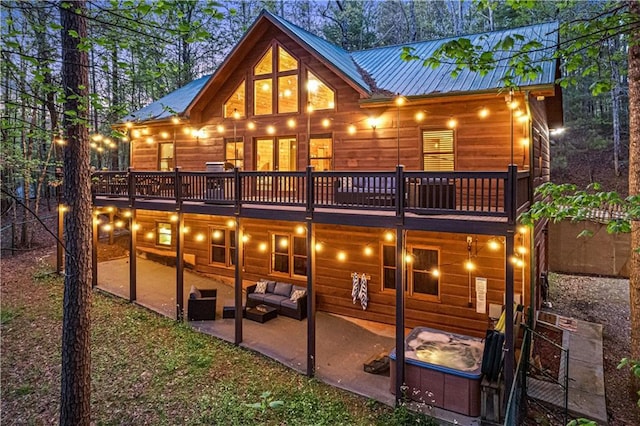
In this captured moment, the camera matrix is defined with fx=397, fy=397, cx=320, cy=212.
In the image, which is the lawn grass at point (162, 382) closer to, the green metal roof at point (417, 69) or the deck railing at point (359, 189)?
the deck railing at point (359, 189)

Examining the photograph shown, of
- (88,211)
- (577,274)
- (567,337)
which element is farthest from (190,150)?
(577,274)

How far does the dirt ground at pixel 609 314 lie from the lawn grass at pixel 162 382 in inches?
175

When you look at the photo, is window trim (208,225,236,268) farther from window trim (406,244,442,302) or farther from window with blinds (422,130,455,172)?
window with blinds (422,130,455,172)

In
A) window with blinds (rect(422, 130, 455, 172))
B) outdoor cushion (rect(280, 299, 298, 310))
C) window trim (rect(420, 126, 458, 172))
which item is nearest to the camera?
window trim (rect(420, 126, 458, 172))

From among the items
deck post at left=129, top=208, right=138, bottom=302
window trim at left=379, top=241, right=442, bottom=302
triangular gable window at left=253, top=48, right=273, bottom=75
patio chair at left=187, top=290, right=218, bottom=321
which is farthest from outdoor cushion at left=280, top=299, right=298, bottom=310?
triangular gable window at left=253, top=48, right=273, bottom=75

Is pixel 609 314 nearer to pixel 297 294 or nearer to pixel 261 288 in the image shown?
pixel 297 294

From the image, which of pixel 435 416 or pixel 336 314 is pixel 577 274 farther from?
pixel 435 416

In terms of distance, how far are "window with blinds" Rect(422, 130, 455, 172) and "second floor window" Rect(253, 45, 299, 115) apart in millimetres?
4565

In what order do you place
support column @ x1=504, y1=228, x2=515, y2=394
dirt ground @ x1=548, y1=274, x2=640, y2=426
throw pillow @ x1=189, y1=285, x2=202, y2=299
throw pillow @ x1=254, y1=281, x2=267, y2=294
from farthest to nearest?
throw pillow @ x1=254, y1=281, x2=267, y2=294, throw pillow @ x1=189, y1=285, x2=202, y2=299, dirt ground @ x1=548, y1=274, x2=640, y2=426, support column @ x1=504, y1=228, x2=515, y2=394

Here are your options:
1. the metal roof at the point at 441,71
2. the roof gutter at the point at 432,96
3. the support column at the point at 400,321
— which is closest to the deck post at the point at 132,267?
the roof gutter at the point at 432,96

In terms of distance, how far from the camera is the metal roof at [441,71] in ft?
33.1

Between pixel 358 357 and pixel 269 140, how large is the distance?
786 centimetres

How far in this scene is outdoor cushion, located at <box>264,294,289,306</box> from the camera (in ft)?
40.9

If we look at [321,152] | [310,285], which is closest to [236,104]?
[321,152]
